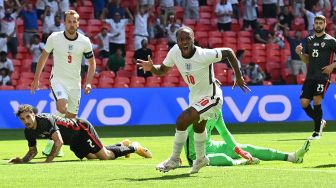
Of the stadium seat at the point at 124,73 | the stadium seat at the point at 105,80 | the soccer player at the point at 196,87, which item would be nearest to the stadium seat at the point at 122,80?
the stadium seat at the point at 105,80

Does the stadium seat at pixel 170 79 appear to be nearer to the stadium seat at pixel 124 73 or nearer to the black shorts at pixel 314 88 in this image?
the stadium seat at pixel 124 73

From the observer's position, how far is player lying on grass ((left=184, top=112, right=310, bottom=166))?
13086 millimetres

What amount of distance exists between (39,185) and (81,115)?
13.0 meters

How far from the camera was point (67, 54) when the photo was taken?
1580 centimetres

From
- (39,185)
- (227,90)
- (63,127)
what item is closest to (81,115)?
(227,90)

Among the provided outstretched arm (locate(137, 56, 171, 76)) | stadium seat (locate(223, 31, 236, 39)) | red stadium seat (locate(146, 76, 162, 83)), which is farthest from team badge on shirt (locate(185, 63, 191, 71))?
stadium seat (locate(223, 31, 236, 39))

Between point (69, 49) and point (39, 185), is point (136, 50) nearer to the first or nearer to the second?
point (69, 49)

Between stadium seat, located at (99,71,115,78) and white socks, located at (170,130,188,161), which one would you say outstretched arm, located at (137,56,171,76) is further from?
stadium seat, located at (99,71,115,78)

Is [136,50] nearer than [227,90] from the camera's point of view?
No

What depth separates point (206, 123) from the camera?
41.9 ft

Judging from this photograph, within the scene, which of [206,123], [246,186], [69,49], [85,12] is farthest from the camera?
[85,12]

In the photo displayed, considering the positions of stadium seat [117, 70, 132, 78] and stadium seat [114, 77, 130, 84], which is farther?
stadium seat [117, 70, 132, 78]

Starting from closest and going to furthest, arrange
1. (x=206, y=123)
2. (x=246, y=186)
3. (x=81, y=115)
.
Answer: (x=246, y=186)
(x=206, y=123)
(x=81, y=115)

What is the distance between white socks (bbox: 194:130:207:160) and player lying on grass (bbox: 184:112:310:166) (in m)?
0.85
